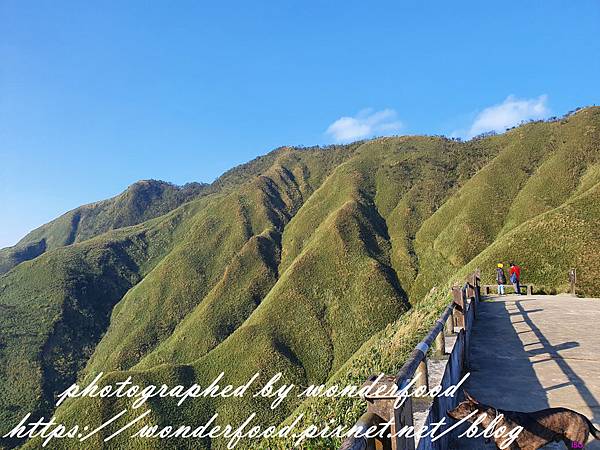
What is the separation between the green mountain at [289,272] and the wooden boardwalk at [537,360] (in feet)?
49.5

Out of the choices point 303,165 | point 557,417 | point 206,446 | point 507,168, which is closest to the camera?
point 557,417

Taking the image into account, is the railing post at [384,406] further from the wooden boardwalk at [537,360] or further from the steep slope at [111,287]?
the steep slope at [111,287]

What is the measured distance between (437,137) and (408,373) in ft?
429

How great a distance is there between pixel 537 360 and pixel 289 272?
63.2 meters

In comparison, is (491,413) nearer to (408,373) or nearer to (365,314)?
(408,373)

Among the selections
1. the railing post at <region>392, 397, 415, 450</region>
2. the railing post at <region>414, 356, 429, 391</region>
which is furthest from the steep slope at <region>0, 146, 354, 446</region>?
the railing post at <region>392, 397, 415, 450</region>

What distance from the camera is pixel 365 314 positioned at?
62.9 m

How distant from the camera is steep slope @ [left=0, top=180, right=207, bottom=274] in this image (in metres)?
167

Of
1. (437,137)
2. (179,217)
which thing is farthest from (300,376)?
(437,137)

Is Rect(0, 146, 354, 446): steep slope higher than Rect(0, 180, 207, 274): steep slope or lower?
lower

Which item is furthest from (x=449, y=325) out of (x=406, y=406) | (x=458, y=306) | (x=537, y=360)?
(x=406, y=406)

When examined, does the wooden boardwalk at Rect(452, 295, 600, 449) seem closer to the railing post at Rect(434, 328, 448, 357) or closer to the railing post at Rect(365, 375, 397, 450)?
the railing post at Rect(434, 328, 448, 357)

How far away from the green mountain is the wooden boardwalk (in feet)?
49.5

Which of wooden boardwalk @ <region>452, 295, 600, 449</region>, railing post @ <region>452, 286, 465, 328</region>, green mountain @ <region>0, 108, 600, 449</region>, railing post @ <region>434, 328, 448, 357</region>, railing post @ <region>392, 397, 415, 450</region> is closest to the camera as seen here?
railing post @ <region>392, 397, 415, 450</region>
